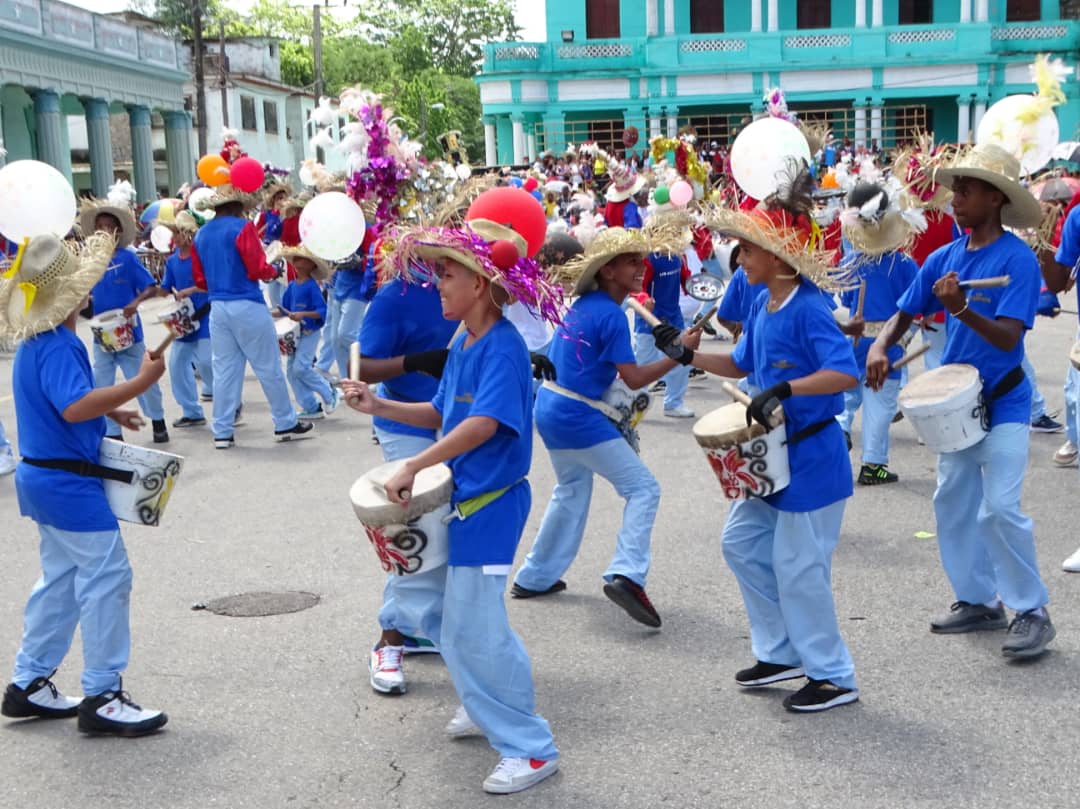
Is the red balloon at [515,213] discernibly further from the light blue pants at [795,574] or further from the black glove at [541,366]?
the black glove at [541,366]

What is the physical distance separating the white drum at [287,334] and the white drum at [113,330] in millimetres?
1307

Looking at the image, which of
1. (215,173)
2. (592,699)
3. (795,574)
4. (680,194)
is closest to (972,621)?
(795,574)

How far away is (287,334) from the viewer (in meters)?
11.7

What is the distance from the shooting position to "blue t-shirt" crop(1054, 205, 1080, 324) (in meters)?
7.34

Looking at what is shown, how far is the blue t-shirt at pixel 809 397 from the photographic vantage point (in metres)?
4.85

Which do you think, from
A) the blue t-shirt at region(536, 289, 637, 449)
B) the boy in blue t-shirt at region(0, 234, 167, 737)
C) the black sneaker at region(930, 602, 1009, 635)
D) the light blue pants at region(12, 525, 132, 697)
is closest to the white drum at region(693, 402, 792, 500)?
the blue t-shirt at region(536, 289, 637, 449)

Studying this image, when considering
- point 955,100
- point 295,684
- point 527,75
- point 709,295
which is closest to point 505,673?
point 295,684

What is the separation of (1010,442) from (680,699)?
1.63m

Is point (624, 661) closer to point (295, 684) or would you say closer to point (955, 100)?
point (295, 684)

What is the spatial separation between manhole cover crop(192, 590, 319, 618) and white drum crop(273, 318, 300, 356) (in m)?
5.10

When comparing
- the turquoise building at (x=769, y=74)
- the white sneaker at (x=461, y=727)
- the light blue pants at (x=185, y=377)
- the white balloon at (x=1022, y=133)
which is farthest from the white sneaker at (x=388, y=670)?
the turquoise building at (x=769, y=74)

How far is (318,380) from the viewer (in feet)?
39.7

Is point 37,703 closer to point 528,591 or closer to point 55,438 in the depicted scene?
point 55,438

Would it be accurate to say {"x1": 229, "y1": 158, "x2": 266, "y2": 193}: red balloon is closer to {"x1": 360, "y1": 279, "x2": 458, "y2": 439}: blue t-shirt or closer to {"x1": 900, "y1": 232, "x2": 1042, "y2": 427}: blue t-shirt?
{"x1": 360, "y1": 279, "x2": 458, "y2": 439}: blue t-shirt
